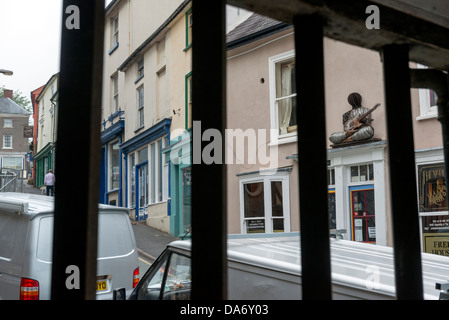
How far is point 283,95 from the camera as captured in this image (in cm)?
1384

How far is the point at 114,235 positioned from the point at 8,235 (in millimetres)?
1423

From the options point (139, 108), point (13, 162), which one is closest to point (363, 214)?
point (139, 108)

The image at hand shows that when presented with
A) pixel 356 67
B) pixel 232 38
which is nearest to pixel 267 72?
pixel 232 38

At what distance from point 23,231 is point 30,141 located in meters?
57.6

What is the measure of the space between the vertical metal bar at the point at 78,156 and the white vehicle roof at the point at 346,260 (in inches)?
A: 88.7

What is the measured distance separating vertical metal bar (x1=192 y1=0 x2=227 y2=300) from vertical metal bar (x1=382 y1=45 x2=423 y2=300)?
2.23 feet

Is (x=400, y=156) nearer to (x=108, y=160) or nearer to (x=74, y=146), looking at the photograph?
(x=74, y=146)

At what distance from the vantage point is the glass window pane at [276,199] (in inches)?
536

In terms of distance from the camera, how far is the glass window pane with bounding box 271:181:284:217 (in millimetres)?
13609

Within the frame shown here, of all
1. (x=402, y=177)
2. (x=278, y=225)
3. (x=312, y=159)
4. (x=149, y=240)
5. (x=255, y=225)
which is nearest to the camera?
(x=312, y=159)

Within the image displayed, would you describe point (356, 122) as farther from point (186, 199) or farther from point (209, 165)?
point (209, 165)

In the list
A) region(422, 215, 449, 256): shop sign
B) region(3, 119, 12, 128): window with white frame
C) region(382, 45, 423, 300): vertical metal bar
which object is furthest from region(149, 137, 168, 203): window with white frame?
region(3, 119, 12, 128): window with white frame

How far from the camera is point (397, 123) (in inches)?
69.0

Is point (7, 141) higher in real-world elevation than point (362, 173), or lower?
higher
